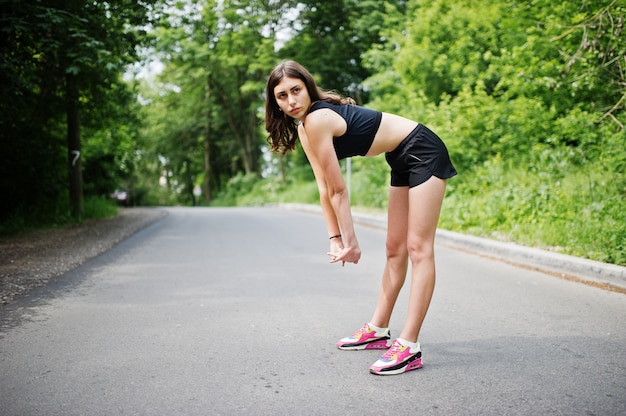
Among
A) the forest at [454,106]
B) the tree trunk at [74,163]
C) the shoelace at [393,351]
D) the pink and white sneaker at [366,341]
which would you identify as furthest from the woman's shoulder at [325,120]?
the tree trunk at [74,163]

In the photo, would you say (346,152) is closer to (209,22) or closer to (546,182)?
(546,182)

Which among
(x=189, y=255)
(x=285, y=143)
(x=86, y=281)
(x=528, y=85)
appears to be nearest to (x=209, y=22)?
(x=528, y=85)

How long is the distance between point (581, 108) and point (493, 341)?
9.28m

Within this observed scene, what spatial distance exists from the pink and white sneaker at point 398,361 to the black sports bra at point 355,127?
3.99 ft

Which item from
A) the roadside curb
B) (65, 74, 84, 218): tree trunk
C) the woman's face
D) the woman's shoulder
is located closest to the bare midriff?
the woman's shoulder

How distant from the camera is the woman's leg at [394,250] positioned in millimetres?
3488

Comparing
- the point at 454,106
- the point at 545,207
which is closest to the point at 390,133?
the point at 545,207

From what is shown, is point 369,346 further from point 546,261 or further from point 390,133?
point 546,261

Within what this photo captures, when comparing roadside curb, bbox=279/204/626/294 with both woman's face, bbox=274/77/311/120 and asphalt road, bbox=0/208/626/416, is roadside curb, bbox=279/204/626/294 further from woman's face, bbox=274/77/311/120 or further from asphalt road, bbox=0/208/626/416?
woman's face, bbox=274/77/311/120

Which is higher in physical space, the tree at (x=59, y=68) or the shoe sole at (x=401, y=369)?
the tree at (x=59, y=68)

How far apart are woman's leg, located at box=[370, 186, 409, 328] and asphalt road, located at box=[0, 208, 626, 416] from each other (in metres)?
0.36

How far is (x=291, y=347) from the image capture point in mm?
3619

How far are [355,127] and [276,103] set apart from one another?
0.59 meters

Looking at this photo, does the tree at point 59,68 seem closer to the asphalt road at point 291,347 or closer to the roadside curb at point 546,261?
the asphalt road at point 291,347
